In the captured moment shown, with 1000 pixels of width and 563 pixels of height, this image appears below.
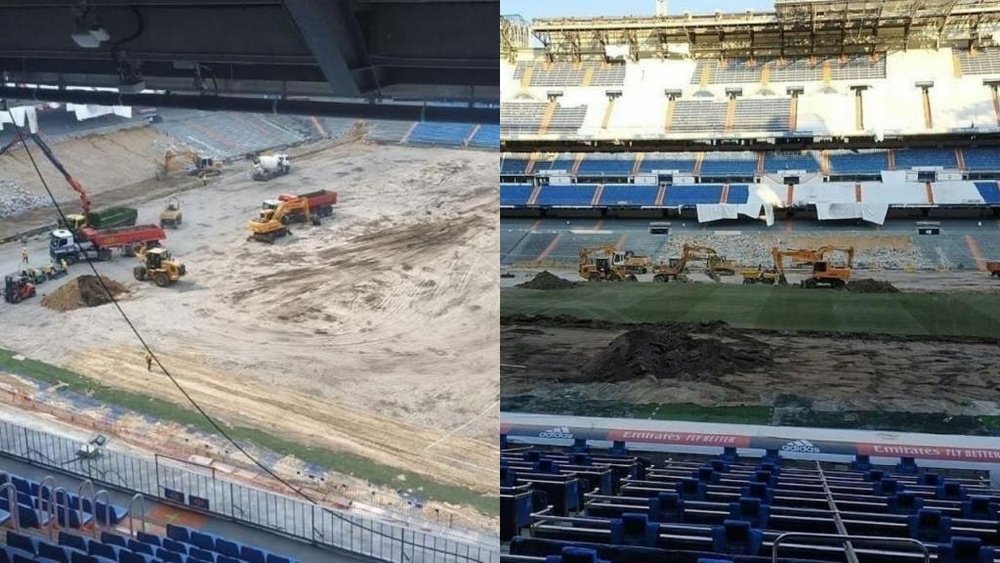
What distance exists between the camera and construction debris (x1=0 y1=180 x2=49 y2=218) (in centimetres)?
773

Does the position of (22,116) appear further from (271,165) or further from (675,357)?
(675,357)

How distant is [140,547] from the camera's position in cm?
386

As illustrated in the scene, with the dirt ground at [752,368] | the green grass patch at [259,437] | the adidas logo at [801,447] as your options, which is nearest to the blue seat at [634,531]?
the green grass patch at [259,437]

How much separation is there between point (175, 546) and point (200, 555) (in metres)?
0.17

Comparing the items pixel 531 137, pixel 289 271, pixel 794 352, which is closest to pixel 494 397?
pixel 289 271

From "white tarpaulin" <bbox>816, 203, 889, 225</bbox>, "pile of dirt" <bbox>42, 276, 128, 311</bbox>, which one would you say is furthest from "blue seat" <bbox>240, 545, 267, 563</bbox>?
"white tarpaulin" <bbox>816, 203, 889, 225</bbox>

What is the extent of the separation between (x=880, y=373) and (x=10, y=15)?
687 centimetres

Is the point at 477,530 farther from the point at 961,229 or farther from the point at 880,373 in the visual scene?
the point at 961,229

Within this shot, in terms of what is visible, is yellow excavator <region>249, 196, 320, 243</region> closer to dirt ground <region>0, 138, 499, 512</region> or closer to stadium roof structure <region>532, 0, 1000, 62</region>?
dirt ground <region>0, 138, 499, 512</region>

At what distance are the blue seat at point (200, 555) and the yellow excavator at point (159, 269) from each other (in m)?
3.85

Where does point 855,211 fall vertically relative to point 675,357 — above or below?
above

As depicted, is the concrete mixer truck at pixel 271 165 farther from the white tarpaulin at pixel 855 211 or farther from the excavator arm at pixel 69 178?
the white tarpaulin at pixel 855 211

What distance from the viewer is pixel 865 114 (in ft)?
54.1

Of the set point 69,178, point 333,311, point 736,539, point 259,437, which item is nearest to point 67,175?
point 69,178
